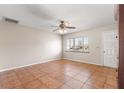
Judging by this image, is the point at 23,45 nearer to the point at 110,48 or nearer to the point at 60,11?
the point at 60,11

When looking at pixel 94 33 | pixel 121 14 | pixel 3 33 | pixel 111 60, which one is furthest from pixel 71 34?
pixel 121 14

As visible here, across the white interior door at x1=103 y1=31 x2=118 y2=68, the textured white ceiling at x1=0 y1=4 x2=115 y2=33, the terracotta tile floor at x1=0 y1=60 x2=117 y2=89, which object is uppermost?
the textured white ceiling at x1=0 y1=4 x2=115 y2=33

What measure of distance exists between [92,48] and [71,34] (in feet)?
6.58

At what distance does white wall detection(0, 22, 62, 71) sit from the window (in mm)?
1332

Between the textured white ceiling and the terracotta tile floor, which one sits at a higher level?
the textured white ceiling

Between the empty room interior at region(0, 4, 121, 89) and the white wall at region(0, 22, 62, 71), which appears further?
the white wall at region(0, 22, 62, 71)

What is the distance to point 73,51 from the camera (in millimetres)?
6160

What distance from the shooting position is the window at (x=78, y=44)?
5.58m

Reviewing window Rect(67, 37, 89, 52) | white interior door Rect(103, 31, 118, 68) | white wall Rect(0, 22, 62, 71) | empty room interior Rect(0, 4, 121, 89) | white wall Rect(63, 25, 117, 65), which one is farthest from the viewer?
window Rect(67, 37, 89, 52)

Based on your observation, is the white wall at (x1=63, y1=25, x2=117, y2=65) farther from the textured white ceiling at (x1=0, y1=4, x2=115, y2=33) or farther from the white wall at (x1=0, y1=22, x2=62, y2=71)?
the white wall at (x1=0, y1=22, x2=62, y2=71)

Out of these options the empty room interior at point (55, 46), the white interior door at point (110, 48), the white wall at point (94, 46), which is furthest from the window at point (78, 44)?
the white interior door at point (110, 48)

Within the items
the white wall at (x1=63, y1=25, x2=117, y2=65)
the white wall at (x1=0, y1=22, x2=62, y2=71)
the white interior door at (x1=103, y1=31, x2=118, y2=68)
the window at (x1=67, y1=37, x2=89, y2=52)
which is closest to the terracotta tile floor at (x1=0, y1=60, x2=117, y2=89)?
the white wall at (x1=0, y1=22, x2=62, y2=71)

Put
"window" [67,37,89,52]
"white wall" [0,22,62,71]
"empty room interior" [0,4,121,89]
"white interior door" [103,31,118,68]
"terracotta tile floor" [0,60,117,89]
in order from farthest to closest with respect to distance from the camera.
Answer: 1. "window" [67,37,89,52]
2. "white interior door" [103,31,118,68]
3. "white wall" [0,22,62,71]
4. "empty room interior" [0,4,121,89]
5. "terracotta tile floor" [0,60,117,89]

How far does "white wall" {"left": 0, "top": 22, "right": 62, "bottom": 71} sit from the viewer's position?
373cm
